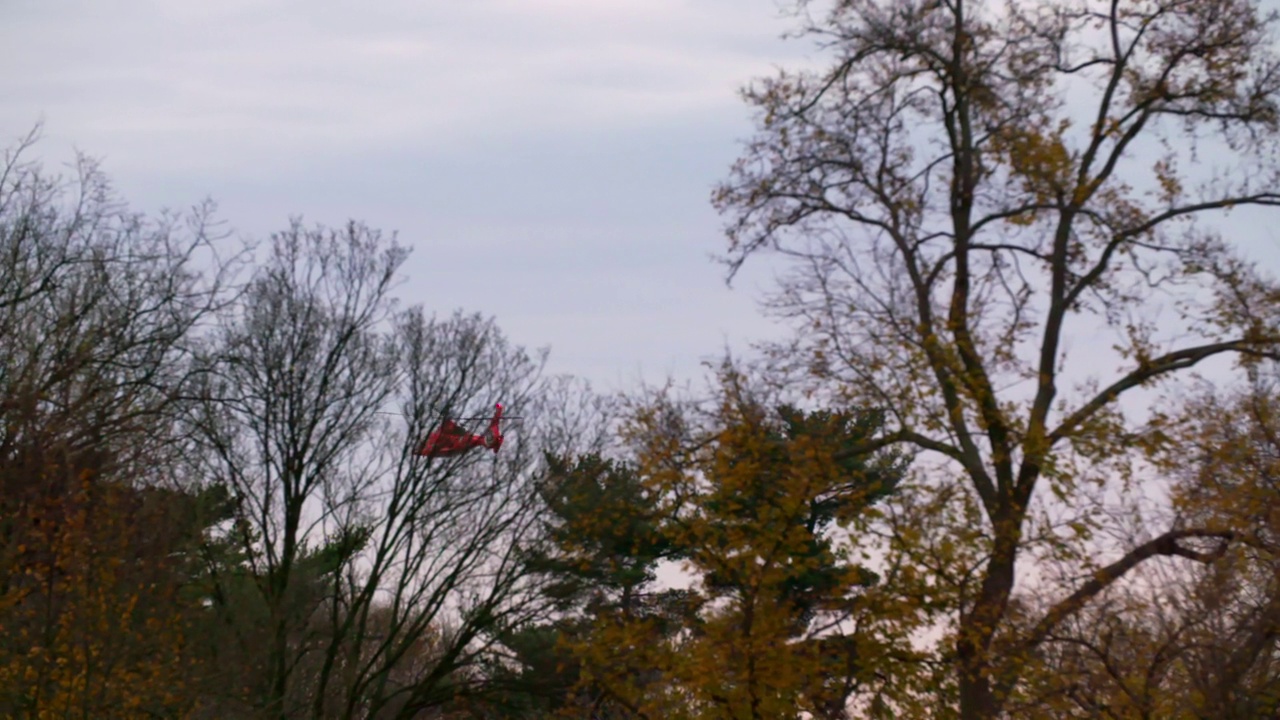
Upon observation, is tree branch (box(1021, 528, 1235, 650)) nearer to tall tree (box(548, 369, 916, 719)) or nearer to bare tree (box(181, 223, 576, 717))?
tall tree (box(548, 369, 916, 719))

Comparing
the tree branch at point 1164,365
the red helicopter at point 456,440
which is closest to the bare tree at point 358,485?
the red helicopter at point 456,440

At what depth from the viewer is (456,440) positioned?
1107 inches

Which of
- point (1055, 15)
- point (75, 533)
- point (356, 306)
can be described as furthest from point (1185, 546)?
point (356, 306)

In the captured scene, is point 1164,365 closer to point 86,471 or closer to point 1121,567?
point 1121,567

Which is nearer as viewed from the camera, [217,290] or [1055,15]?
[1055,15]

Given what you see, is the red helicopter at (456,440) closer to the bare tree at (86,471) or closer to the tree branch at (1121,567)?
the bare tree at (86,471)

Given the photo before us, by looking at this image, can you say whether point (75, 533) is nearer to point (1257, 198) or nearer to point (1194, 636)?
point (1194, 636)

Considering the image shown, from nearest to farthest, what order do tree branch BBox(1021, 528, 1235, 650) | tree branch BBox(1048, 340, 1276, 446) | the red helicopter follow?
tree branch BBox(1021, 528, 1235, 650), tree branch BBox(1048, 340, 1276, 446), the red helicopter

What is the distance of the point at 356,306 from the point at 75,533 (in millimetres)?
13186

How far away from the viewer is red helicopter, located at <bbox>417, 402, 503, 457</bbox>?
27938mm

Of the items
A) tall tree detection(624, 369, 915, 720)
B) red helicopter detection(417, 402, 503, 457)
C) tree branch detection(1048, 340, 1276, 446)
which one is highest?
red helicopter detection(417, 402, 503, 457)

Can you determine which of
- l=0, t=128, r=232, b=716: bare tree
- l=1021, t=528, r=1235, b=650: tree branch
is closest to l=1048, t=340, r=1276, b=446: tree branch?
l=1021, t=528, r=1235, b=650: tree branch

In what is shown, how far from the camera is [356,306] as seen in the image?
27672 millimetres

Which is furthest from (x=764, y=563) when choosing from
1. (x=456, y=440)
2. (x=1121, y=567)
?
(x=456, y=440)
